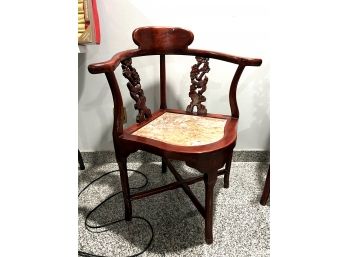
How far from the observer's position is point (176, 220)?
1.21 metres

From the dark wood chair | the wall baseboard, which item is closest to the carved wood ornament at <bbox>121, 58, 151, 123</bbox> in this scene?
the dark wood chair

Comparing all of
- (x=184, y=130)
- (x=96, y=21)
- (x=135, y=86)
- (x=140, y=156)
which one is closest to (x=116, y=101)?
(x=135, y=86)

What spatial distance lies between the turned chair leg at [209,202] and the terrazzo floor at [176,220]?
1.7 inches

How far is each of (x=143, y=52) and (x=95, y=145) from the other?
726 mm

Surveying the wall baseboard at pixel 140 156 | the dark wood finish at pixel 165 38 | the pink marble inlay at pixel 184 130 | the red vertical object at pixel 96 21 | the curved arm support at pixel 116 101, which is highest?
the red vertical object at pixel 96 21

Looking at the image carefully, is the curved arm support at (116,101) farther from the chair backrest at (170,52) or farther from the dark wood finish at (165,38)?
the dark wood finish at (165,38)

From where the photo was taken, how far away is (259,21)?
1.37 m

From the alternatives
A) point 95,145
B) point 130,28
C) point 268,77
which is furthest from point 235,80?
point 95,145

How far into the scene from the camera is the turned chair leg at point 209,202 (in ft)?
3.18

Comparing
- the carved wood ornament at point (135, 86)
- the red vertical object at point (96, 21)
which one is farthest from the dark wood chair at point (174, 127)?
the red vertical object at point (96, 21)

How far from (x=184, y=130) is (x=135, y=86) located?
27 centimetres

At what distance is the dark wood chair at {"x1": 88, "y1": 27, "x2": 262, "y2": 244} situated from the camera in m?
0.93
